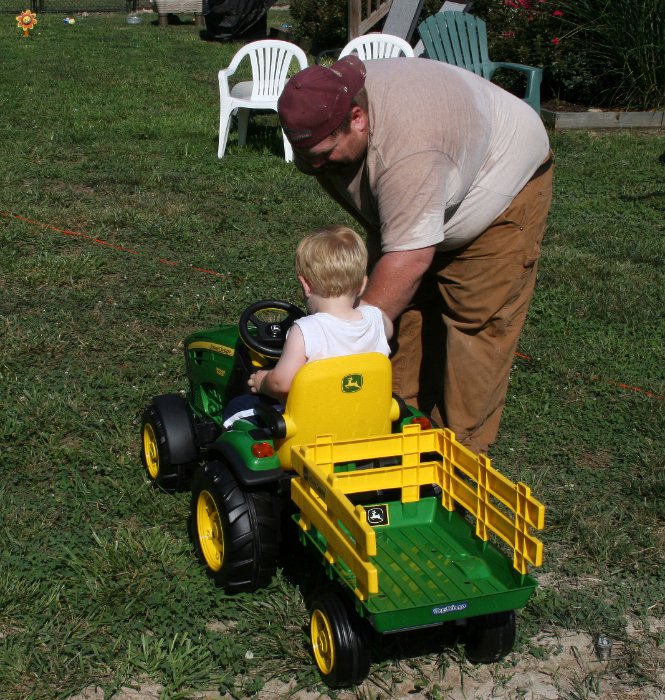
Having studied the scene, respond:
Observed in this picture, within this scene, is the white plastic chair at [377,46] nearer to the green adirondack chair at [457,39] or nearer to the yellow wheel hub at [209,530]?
the green adirondack chair at [457,39]

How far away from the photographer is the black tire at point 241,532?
10.7ft

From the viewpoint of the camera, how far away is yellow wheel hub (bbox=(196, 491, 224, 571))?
3498mm

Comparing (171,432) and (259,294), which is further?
(259,294)

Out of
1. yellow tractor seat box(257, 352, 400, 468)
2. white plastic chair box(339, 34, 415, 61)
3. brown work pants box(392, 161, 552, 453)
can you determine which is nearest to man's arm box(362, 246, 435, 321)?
yellow tractor seat box(257, 352, 400, 468)

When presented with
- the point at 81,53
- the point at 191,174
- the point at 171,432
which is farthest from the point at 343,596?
the point at 81,53

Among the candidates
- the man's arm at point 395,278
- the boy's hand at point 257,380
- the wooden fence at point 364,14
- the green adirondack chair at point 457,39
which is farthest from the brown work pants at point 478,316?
the wooden fence at point 364,14

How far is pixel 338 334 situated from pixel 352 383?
171 mm

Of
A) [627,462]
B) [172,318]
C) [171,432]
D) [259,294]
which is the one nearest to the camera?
[171,432]

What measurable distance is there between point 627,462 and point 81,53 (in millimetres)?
13889

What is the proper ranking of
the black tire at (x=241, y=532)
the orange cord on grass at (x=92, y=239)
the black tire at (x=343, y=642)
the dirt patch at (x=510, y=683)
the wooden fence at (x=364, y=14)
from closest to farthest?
the black tire at (x=343, y=642), the dirt patch at (x=510, y=683), the black tire at (x=241, y=532), the orange cord on grass at (x=92, y=239), the wooden fence at (x=364, y=14)

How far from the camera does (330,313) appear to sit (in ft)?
10.8

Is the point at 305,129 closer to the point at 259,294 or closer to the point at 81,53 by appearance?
the point at 259,294

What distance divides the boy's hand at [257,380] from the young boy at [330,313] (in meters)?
Answer: 0.07

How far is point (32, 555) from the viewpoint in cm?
362
